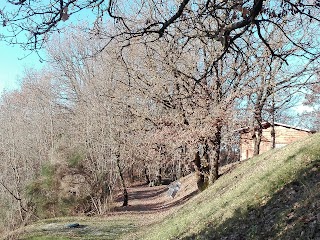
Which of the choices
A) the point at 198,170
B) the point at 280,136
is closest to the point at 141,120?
the point at 198,170

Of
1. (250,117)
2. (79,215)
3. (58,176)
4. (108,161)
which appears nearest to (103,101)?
(108,161)

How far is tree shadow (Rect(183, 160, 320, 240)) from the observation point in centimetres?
592

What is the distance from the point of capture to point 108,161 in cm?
2356

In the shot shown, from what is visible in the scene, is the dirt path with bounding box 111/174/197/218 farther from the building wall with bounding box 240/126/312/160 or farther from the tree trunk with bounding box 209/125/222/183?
the building wall with bounding box 240/126/312/160

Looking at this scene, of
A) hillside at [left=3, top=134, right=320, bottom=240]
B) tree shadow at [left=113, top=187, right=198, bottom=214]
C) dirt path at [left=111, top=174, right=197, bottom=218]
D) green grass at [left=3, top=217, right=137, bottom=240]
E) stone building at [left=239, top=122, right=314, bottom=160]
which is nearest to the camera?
hillside at [left=3, top=134, right=320, bottom=240]

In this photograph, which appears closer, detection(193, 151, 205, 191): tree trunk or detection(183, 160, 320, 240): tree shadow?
detection(183, 160, 320, 240): tree shadow

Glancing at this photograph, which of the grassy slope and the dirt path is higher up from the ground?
the grassy slope

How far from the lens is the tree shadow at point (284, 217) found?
5919mm

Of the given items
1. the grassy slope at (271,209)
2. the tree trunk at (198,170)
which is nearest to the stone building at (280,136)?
the tree trunk at (198,170)

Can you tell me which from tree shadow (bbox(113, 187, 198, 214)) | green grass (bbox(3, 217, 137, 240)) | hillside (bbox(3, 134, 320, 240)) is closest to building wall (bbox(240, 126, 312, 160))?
tree shadow (bbox(113, 187, 198, 214))

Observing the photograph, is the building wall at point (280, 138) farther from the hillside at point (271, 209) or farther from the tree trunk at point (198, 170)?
the hillside at point (271, 209)

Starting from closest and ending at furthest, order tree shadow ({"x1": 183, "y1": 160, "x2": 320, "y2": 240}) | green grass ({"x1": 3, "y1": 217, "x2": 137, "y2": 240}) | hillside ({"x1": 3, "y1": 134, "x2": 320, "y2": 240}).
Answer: tree shadow ({"x1": 183, "y1": 160, "x2": 320, "y2": 240}) → hillside ({"x1": 3, "y1": 134, "x2": 320, "y2": 240}) → green grass ({"x1": 3, "y1": 217, "x2": 137, "y2": 240})

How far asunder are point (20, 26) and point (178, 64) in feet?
46.3

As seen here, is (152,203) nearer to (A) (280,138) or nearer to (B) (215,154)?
(B) (215,154)
